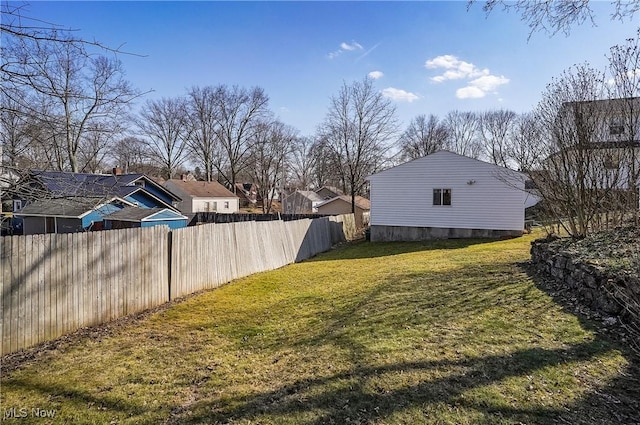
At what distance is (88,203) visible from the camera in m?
4.21

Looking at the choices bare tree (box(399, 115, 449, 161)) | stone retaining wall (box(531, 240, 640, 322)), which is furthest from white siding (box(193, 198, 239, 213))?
stone retaining wall (box(531, 240, 640, 322))

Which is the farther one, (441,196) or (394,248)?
(441,196)

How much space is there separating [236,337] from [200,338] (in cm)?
51

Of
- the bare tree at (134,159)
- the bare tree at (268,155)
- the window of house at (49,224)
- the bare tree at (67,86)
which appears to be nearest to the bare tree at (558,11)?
the bare tree at (67,86)

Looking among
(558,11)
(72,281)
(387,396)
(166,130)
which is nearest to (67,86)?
(72,281)

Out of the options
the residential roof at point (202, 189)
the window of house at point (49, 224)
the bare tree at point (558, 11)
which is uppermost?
the residential roof at point (202, 189)

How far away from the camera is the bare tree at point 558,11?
16.1 ft

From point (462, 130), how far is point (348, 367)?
51.3 metres

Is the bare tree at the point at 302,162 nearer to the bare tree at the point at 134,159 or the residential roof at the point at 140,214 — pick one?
the bare tree at the point at 134,159

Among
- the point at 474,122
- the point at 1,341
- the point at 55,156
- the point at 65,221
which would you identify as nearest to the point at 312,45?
the point at 55,156

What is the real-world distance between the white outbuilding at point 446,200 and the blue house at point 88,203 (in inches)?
460

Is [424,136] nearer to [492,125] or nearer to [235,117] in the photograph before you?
[492,125]

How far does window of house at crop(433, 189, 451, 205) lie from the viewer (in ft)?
56.3

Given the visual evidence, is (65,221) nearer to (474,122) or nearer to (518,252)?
(518,252)
